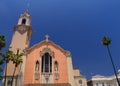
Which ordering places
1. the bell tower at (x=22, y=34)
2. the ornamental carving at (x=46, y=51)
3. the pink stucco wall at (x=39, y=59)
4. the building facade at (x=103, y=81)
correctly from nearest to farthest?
the pink stucco wall at (x=39, y=59) → the ornamental carving at (x=46, y=51) → the bell tower at (x=22, y=34) → the building facade at (x=103, y=81)

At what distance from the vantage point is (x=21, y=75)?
44.2 metres

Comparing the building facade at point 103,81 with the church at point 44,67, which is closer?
the church at point 44,67

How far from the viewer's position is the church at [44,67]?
1736 inches

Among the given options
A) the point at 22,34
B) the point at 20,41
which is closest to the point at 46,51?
the point at 20,41

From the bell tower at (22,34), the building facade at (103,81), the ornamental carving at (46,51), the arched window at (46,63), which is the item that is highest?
the bell tower at (22,34)

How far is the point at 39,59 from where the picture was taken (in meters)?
47.8

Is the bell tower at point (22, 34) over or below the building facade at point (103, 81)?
over

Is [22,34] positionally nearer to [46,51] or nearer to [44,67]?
[46,51]

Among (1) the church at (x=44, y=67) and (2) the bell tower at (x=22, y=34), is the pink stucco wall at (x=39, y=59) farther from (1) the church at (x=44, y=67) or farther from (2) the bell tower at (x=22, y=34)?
(2) the bell tower at (x=22, y=34)

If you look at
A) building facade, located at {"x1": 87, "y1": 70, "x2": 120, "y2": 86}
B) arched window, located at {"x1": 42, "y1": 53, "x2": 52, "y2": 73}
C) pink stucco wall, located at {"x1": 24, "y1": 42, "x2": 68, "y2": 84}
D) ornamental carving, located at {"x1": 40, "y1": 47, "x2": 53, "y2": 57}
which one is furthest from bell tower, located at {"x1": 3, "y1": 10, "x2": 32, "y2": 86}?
building facade, located at {"x1": 87, "y1": 70, "x2": 120, "y2": 86}

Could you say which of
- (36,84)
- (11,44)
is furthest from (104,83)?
(11,44)

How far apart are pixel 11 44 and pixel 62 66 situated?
48.9ft

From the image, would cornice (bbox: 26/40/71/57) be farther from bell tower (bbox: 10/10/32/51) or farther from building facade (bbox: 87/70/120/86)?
building facade (bbox: 87/70/120/86)

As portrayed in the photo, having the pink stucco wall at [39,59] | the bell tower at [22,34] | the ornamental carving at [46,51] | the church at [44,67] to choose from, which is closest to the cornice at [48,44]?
the church at [44,67]
